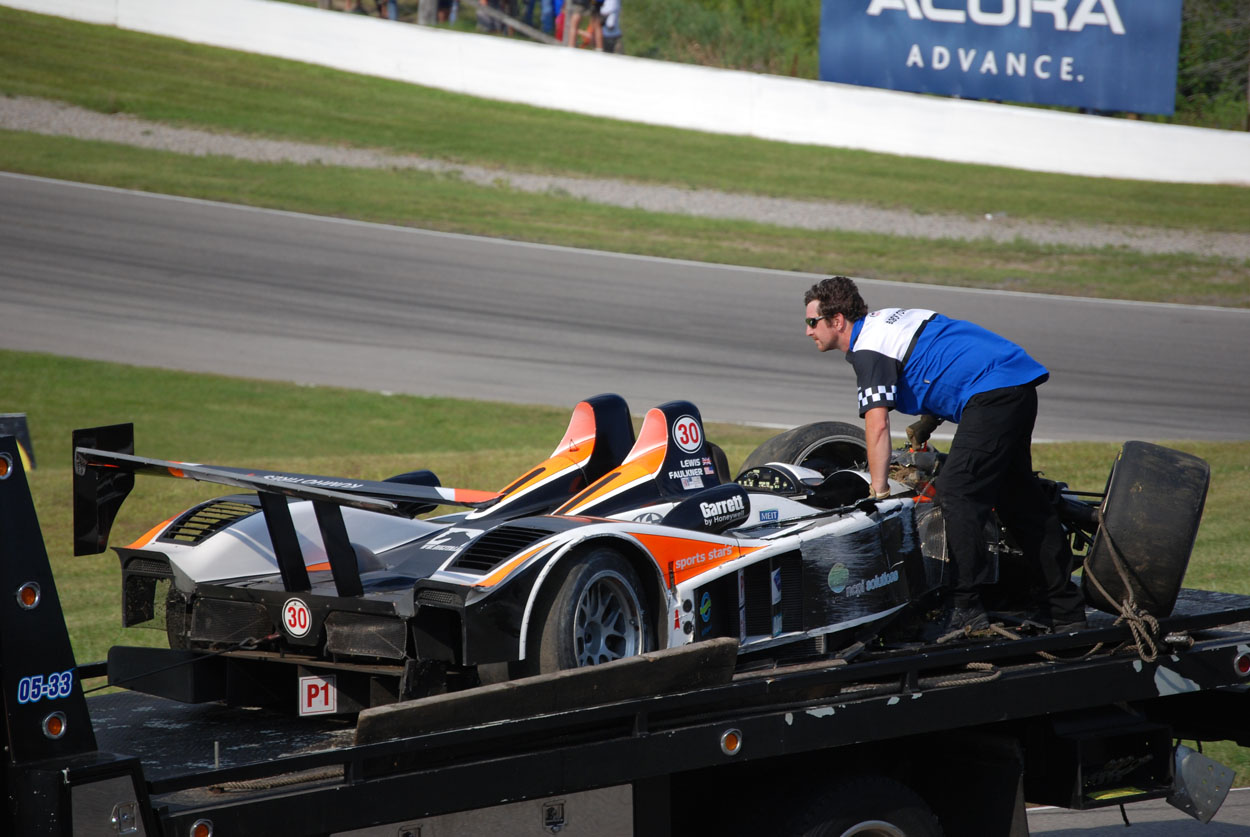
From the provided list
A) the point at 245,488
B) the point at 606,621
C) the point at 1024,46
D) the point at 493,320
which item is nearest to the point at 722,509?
the point at 606,621

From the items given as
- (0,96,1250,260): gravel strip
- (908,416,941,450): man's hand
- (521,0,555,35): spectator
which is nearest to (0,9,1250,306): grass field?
(0,96,1250,260): gravel strip

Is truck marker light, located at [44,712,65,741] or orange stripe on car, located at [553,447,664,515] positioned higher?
orange stripe on car, located at [553,447,664,515]

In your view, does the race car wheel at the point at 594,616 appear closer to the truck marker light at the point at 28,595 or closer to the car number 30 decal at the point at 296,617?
the car number 30 decal at the point at 296,617

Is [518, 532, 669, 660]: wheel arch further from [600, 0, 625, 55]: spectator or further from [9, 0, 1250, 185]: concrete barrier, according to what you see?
[600, 0, 625, 55]: spectator

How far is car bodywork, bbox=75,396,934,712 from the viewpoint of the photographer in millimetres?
4305

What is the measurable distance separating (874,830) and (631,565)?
1.19 metres

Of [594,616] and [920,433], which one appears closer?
[594,616]

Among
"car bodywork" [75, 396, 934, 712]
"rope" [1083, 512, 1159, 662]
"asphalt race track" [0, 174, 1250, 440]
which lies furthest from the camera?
"asphalt race track" [0, 174, 1250, 440]

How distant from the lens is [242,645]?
4609mm

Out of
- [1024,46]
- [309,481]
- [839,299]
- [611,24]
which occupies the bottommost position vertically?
[309,481]

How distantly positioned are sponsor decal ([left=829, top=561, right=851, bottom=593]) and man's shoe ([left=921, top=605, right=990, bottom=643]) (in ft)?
1.47

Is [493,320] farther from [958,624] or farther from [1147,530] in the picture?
[1147,530]

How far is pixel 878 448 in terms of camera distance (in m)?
5.51

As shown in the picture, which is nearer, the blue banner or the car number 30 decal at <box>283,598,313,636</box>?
the car number 30 decal at <box>283,598,313,636</box>
